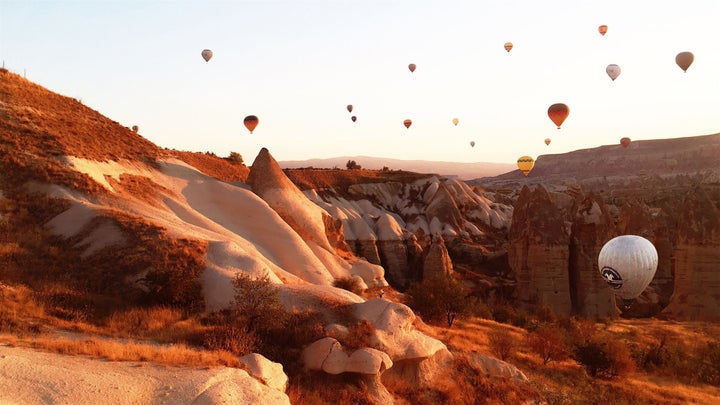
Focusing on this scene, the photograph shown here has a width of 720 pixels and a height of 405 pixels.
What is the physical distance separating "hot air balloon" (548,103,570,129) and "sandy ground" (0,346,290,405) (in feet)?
111

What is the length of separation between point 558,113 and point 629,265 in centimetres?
1855

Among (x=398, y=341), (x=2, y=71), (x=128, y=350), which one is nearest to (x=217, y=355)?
(x=128, y=350)

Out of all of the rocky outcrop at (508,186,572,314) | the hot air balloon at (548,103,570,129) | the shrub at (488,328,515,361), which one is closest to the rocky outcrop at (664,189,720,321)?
the rocky outcrop at (508,186,572,314)

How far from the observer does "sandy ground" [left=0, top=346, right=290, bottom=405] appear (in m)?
8.31

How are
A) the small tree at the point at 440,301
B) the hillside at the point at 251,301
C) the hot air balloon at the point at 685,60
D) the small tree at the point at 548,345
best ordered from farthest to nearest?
the hot air balloon at the point at 685,60, the small tree at the point at 440,301, the small tree at the point at 548,345, the hillside at the point at 251,301

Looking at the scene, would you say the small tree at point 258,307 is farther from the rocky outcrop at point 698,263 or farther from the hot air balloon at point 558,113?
the hot air balloon at point 558,113

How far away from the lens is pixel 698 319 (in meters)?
31.2

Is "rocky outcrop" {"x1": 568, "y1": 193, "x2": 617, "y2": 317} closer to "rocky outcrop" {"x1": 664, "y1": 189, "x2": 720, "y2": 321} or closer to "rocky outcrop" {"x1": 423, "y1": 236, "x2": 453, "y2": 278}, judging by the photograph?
"rocky outcrop" {"x1": 664, "y1": 189, "x2": 720, "y2": 321}

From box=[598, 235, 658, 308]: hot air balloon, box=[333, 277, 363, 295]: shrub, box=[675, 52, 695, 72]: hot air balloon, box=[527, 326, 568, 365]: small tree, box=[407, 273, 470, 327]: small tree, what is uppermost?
box=[675, 52, 695, 72]: hot air balloon

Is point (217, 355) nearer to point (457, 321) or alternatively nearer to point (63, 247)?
point (63, 247)

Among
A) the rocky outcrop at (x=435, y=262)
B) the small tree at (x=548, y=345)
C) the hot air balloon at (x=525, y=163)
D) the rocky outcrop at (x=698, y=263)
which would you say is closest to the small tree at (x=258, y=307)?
the small tree at (x=548, y=345)

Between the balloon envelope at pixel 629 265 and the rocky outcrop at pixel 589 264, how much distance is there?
10.0 meters

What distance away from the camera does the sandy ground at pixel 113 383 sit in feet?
27.3

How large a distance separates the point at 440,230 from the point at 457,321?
34974mm
